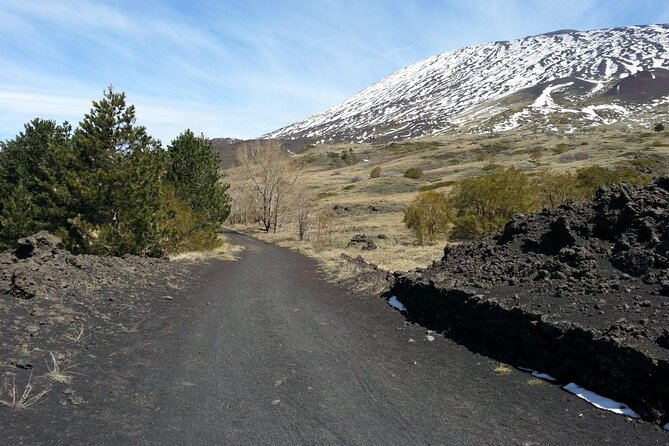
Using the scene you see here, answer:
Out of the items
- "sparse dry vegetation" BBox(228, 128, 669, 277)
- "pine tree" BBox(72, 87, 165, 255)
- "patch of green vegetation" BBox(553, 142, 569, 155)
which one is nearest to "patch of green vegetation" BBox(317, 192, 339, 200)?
"sparse dry vegetation" BBox(228, 128, 669, 277)

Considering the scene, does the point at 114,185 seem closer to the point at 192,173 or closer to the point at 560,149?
the point at 192,173

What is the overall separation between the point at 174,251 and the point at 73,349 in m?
16.1

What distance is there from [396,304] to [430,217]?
17696 mm

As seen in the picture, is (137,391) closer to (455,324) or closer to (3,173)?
(455,324)

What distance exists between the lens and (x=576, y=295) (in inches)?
317

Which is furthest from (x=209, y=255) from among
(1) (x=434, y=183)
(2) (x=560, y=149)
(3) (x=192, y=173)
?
(2) (x=560, y=149)

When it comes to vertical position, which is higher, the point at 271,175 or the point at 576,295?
the point at 271,175

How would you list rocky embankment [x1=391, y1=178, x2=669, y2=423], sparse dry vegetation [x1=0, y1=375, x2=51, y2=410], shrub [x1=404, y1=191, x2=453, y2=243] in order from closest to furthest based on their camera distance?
sparse dry vegetation [x1=0, y1=375, x2=51, y2=410] → rocky embankment [x1=391, y1=178, x2=669, y2=423] → shrub [x1=404, y1=191, x2=453, y2=243]

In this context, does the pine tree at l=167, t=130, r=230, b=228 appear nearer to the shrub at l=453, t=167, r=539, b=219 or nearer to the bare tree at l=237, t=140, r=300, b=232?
the shrub at l=453, t=167, r=539, b=219

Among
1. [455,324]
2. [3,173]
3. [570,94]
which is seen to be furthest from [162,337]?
[570,94]

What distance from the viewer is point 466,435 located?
5234mm

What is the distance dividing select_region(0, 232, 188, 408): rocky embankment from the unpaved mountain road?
0.47m

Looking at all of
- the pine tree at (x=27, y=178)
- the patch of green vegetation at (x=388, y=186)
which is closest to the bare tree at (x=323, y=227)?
the pine tree at (x=27, y=178)

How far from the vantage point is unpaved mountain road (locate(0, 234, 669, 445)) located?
5.11m
